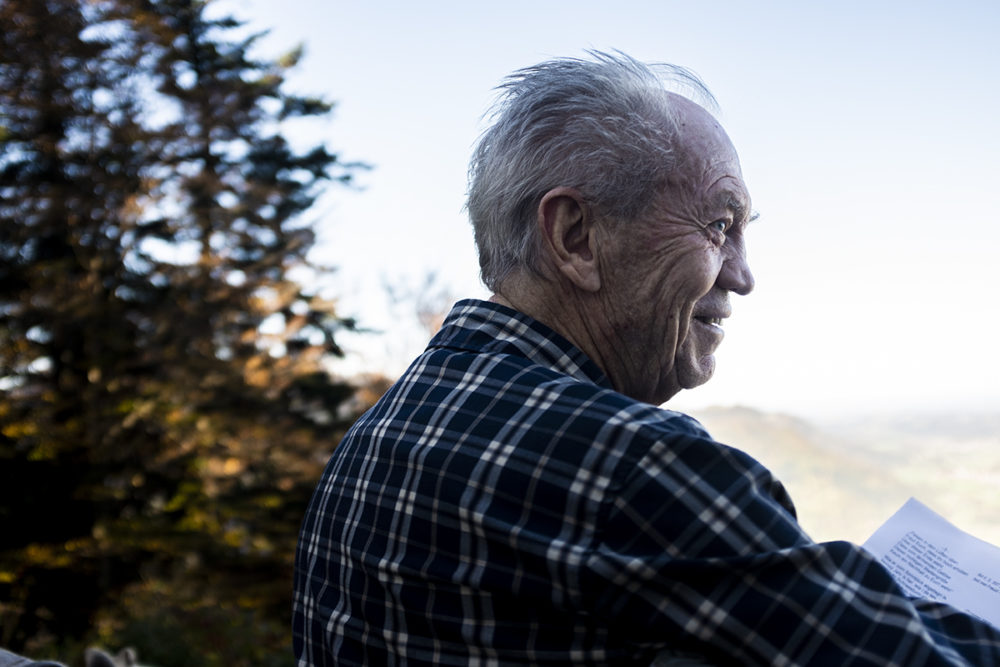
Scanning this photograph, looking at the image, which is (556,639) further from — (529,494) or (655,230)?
(655,230)

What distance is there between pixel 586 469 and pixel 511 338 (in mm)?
267

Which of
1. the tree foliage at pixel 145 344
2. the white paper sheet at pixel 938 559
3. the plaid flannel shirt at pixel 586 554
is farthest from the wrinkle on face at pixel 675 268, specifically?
the tree foliage at pixel 145 344

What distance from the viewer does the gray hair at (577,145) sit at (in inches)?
40.8

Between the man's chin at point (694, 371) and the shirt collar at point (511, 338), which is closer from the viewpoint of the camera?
the shirt collar at point (511, 338)

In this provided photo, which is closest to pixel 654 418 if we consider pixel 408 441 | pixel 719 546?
pixel 719 546

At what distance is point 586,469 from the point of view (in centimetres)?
74

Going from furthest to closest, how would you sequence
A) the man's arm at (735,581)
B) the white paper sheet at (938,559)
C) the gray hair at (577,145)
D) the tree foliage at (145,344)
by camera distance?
the tree foliage at (145,344) < the gray hair at (577,145) < the white paper sheet at (938,559) < the man's arm at (735,581)

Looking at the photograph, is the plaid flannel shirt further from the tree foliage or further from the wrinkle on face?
the tree foliage

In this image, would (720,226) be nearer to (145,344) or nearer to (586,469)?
(586,469)

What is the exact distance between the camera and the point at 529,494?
0.77 meters

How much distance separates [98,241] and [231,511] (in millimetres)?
2129

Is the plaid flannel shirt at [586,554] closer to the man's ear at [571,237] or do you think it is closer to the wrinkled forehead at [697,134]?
the man's ear at [571,237]

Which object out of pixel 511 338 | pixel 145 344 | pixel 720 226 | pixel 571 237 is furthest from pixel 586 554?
pixel 145 344

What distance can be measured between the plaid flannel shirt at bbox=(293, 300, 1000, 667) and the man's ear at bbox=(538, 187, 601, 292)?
18 cm
